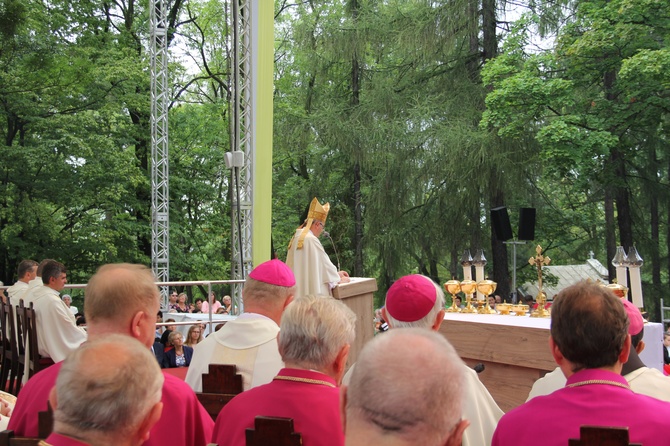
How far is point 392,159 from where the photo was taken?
1997 cm

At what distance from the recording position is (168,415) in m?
2.37

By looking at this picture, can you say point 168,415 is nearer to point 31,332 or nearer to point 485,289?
point 485,289

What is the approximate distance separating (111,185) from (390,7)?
10.2 meters

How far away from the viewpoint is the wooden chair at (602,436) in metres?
1.71

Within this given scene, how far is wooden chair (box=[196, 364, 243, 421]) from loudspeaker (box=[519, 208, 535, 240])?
24.0 ft

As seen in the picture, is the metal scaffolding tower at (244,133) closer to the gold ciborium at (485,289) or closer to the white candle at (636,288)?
the gold ciborium at (485,289)

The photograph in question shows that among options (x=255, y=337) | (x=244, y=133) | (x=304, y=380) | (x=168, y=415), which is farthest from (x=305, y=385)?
(x=244, y=133)

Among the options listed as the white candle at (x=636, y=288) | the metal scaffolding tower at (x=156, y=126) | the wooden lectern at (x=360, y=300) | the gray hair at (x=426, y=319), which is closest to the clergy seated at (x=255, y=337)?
the gray hair at (x=426, y=319)

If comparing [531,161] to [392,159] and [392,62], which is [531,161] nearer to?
[392,159]

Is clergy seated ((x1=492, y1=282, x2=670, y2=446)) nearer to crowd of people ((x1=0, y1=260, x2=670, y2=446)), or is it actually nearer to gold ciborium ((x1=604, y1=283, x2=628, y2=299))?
crowd of people ((x1=0, y1=260, x2=670, y2=446))

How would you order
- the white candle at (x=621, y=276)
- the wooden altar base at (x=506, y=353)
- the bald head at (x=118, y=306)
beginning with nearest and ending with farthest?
1. the bald head at (x=118, y=306)
2. the wooden altar base at (x=506, y=353)
3. the white candle at (x=621, y=276)

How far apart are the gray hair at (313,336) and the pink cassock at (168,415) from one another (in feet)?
1.38

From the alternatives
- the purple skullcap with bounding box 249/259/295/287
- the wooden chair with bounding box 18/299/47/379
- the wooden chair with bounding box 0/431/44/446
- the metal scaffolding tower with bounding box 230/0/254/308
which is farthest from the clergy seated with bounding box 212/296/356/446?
the metal scaffolding tower with bounding box 230/0/254/308

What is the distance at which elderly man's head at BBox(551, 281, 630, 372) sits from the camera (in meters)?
2.07
